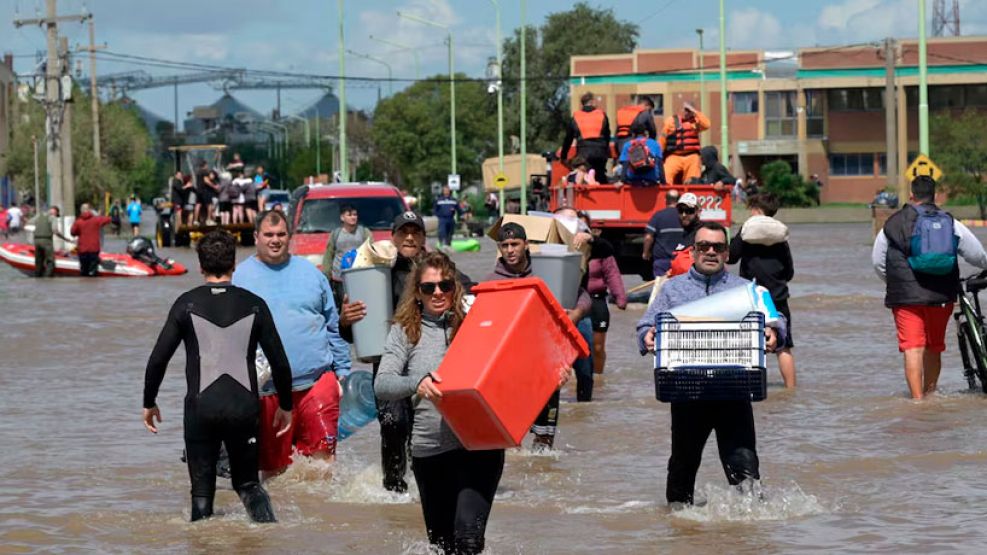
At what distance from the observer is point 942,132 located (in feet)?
250

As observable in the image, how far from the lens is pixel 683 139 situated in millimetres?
24781

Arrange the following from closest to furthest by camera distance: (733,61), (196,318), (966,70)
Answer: (196,318) < (966,70) < (733,61)

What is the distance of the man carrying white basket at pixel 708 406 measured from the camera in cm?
877

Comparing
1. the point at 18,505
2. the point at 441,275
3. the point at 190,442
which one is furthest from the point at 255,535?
the point at 441,275

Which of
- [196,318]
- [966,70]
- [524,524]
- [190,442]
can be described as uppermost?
[966,70]

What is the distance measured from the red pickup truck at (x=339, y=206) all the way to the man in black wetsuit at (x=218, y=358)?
18208 mm

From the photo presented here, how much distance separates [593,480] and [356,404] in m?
1.66

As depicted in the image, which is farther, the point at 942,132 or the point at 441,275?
the point at 942,132

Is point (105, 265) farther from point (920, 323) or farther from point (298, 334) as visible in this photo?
point (298, 334)

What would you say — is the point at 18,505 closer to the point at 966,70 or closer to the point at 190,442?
the point at 190,442

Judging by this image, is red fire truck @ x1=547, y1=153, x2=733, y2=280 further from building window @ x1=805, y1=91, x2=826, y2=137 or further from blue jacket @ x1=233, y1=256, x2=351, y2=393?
building window @ x1=805, y1=91, x2=826, y2=137

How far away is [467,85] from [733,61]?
16304 mm

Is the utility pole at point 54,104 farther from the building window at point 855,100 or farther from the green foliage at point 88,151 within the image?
the building window at point 855,100

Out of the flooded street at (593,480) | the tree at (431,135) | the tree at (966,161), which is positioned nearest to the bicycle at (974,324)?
the flooded street at (593,480)
